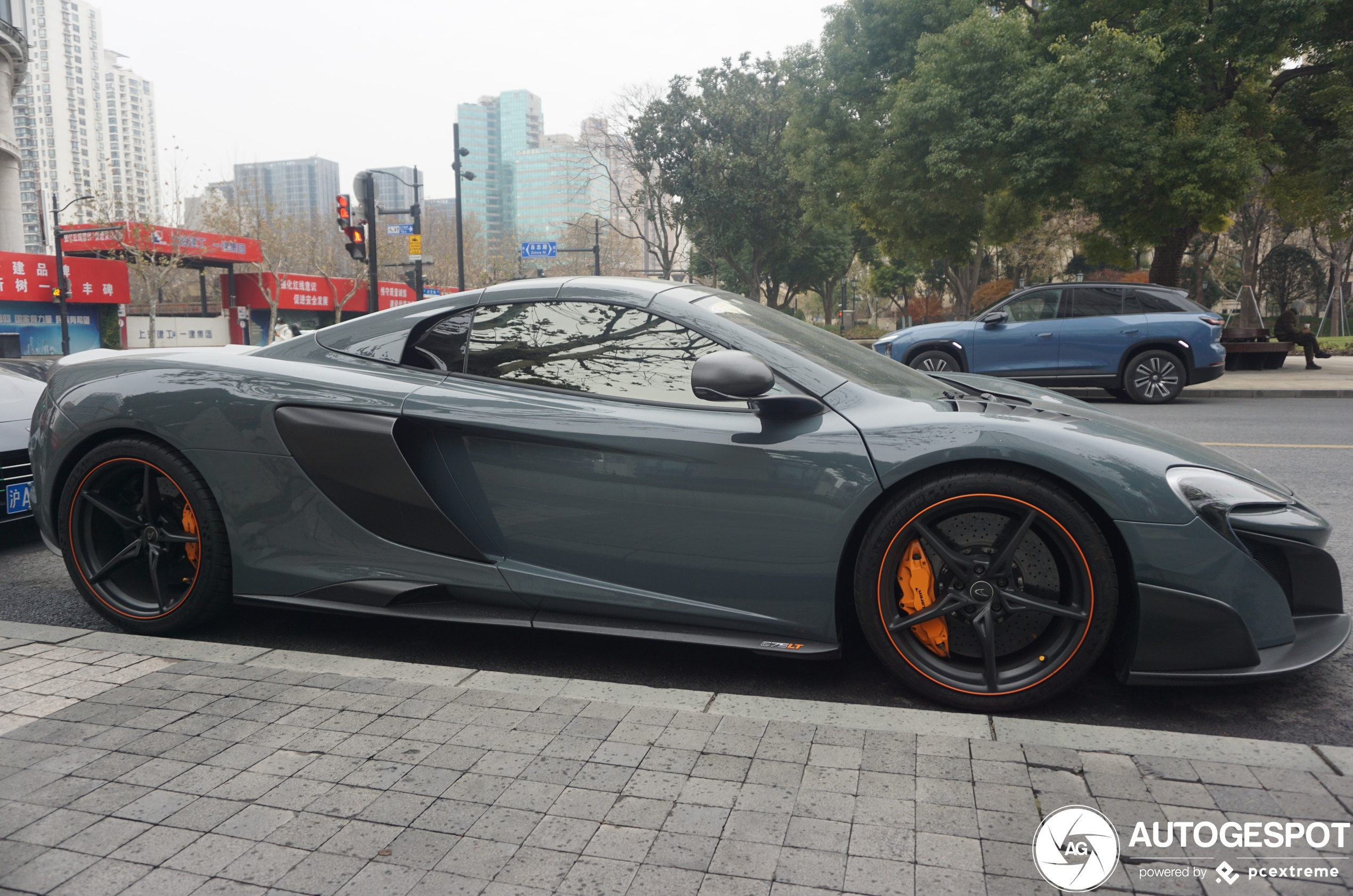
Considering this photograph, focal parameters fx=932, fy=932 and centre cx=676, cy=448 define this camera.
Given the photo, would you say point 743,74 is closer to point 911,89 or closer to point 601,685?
point 911,89

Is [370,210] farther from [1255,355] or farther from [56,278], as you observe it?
[56,278]

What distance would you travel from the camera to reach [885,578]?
108 inches

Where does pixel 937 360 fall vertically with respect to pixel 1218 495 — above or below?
below

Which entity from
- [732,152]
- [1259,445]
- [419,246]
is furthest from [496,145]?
[1259,445]

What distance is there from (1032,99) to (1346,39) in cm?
623

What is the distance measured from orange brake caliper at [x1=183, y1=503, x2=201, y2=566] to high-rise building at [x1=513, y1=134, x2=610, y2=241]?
42252mm

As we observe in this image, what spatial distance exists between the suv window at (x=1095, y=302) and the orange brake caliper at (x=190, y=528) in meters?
12.4

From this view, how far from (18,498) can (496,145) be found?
113 metres

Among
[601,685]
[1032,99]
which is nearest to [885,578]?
[601,685]

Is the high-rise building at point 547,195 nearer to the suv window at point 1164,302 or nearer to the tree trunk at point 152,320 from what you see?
the tree trunk at point 152,320

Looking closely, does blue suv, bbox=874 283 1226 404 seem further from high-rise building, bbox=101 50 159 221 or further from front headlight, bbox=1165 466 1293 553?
high-rise building, bbox=101 50 159 221

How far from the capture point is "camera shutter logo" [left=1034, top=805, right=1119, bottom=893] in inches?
72.0

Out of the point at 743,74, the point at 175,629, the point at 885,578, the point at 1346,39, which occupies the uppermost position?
the point at 743,74

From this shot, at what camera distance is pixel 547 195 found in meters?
89.3
